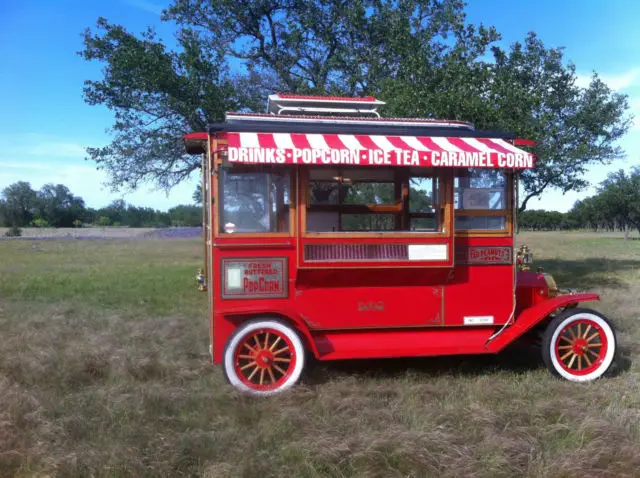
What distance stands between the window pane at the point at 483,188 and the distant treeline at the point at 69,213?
6570 cm

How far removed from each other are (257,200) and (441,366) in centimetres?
256

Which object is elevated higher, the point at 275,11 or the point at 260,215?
the point at 275,11

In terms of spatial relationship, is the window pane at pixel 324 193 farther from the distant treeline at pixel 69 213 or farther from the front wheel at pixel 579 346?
the distant treeline at pixel 69 213

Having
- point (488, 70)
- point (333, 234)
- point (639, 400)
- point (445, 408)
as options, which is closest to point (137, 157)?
point (488, 70)

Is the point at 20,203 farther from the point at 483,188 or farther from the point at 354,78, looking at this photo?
the point at 483,188

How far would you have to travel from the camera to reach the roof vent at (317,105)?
18.9 feet

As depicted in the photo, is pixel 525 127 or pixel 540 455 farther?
pixel 525 127

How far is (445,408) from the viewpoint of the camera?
160 inches

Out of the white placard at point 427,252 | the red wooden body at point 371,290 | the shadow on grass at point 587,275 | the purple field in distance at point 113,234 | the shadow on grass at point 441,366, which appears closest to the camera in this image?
the red wooden body at point 371,290

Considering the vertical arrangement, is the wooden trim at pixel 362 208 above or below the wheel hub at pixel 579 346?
above

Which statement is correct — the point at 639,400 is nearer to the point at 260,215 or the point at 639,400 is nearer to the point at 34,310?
the point at 260,215

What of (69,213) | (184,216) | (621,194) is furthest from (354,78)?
(69,213)

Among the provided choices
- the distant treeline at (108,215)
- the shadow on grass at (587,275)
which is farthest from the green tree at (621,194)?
the shadow on grass at (587,275)

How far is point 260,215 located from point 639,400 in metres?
3.51
